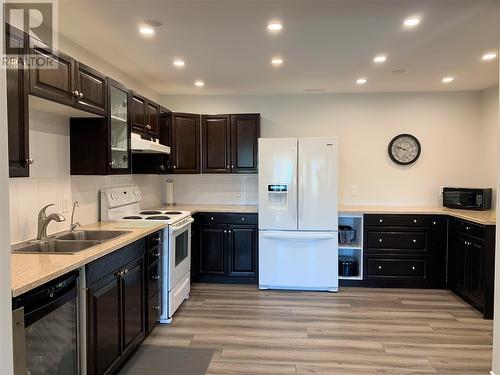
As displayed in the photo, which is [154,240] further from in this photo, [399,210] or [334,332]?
[399,210]

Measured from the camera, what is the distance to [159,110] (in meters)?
4.46

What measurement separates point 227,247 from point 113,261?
2396 millimetres

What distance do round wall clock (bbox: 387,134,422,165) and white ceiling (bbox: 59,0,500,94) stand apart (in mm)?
805

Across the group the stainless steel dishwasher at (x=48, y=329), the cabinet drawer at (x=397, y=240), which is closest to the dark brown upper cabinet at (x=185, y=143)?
the cabinet drawer at (x=397, y=240)

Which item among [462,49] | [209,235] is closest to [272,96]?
[209,235]

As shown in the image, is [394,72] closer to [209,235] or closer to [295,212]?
[295,212]

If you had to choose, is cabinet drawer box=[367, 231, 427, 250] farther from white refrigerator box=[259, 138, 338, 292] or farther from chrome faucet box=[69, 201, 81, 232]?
chrome faucet box=[69, 201, 81, 232]

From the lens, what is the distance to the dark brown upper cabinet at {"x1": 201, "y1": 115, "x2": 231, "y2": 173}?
5.08m

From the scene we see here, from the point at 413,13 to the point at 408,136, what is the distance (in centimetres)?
284

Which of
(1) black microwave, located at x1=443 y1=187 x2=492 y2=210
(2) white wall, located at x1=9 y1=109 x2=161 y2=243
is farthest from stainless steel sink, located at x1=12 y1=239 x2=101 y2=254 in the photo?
(1) black microwave, located at x1=443 y1=187 x2=492 y2=210

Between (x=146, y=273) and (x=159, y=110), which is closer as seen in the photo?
(x=146, y=273)

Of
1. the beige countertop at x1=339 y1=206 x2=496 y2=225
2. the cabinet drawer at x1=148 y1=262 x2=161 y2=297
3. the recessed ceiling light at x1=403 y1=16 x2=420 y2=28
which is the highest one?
the recessed ceiling light at x1=403 y1=16 x2=420 y2=28

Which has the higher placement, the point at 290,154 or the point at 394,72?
the point at 394,72

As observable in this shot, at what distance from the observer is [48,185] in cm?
288
